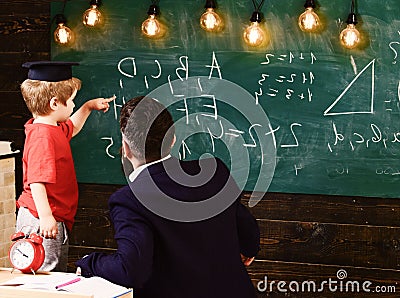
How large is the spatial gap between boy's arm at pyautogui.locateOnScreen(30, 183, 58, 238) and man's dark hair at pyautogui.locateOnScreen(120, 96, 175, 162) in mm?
916

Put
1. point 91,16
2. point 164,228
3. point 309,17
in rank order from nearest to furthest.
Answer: point 164,228 → point 309,17 → point 91,16

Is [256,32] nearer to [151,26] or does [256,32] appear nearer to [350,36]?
[350,36]

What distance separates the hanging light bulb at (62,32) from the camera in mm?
4527

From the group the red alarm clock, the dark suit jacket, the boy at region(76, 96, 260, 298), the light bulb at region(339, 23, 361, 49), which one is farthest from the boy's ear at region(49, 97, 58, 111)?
the light bulb at region(339, 23, 361, 49)

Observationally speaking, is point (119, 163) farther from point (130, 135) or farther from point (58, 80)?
point (130, 135)

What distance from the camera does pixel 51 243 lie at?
11.3 feet

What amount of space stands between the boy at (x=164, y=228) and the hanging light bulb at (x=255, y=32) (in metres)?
1.63

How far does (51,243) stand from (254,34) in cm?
155

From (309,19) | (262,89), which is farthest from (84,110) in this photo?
(309,19)

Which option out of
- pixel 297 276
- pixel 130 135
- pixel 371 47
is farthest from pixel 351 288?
pixel 130 135

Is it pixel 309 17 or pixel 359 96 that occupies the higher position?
pixel 309 17

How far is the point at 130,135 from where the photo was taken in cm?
254

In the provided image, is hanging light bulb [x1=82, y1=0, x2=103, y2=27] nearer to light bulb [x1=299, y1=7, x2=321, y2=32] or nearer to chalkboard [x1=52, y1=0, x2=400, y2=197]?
chalkboard [x1=52, y1=0, x2=400, y2=197]

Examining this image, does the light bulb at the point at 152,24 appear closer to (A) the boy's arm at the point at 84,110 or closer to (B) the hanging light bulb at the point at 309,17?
(A) the boy's arm at the point at 84,110
